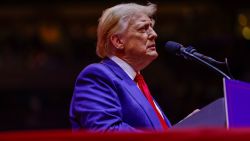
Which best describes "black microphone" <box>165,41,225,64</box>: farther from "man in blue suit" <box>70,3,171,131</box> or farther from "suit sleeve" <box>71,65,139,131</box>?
"suit sleeve" <box>71,65,139,131</box>

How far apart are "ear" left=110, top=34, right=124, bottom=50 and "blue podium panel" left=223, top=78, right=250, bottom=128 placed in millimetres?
402

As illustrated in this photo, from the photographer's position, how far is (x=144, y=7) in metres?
1.83

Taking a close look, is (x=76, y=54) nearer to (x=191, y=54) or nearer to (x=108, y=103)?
(x=191, y=54)

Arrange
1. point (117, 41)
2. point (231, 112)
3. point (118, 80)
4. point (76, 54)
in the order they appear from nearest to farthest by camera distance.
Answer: point (231, 112) < point (118, 80) < point (117, 41) < point (76, 54)

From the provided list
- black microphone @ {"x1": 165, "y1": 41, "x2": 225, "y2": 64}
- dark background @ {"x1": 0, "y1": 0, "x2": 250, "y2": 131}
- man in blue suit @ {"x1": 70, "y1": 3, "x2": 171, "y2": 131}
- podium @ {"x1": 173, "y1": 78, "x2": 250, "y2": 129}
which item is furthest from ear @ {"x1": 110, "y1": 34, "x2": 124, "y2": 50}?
dark background @ {"x1": 0, "y1": 0, "x2": 250, "y2": 131}

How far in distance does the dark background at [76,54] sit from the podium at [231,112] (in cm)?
271

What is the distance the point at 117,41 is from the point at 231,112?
1.44 ft

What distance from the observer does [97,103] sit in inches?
62.5

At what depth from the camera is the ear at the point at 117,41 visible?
179 centimetres

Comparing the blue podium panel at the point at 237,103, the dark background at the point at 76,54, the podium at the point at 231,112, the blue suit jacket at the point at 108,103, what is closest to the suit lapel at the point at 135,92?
the blue suit jacket at the point at 108,103

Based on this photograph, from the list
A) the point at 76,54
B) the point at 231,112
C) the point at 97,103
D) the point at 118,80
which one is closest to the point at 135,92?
the point at 118,80

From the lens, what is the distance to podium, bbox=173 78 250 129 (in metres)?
1.49

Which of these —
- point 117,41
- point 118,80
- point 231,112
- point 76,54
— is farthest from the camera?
point 76,54

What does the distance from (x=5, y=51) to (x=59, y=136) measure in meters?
4.19
